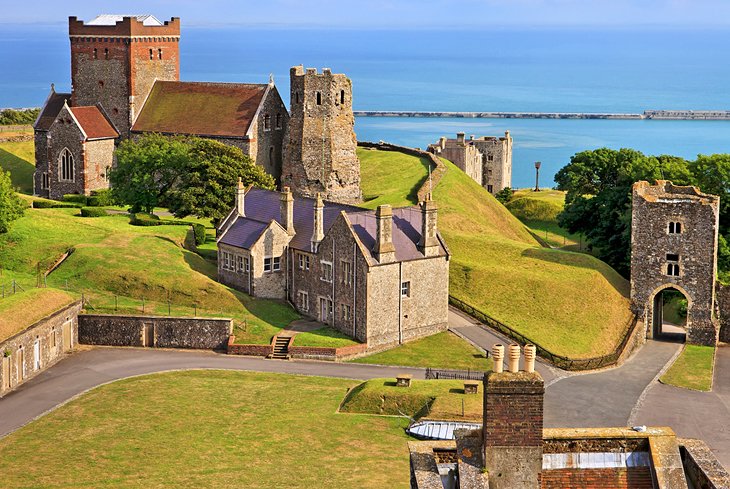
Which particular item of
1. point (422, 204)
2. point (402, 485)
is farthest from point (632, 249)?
point (402, 485)

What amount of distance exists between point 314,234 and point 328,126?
81.9 ft

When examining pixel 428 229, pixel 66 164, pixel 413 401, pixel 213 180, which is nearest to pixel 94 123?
pixel 66 164

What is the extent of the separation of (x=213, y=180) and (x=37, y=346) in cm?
2700

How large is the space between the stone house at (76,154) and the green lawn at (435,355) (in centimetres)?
4290

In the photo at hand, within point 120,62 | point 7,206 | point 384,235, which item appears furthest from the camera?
point 120,62

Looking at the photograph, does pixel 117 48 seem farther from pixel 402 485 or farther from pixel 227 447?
pixel 402 485

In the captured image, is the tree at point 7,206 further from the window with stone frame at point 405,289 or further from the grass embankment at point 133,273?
the window with stone frame at point 405,289

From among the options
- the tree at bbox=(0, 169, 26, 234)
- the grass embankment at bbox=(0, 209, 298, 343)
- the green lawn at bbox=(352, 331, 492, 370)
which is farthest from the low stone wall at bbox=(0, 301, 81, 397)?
the green lawn at bbox=(352, 331, 492, 370)

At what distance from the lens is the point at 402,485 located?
141 feet

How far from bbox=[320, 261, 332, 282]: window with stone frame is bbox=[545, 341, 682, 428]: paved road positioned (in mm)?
14453

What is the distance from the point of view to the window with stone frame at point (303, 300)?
66875 mm

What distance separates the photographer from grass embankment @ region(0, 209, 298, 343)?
6438 cm

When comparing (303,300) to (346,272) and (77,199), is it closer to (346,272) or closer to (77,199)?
(346,272)

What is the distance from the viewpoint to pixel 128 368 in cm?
5781
